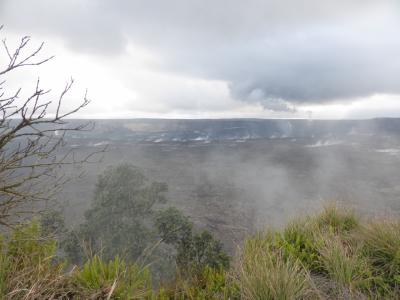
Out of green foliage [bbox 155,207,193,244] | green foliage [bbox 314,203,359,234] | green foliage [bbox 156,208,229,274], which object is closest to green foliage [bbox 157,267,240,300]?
green foliage [bbox 314,203,359,234]

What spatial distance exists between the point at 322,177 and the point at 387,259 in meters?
126

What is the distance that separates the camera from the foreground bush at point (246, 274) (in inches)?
163

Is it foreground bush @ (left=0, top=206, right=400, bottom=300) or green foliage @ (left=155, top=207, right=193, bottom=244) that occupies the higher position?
foreground bush @ (left=0, top=206, right=400, bottom=300)

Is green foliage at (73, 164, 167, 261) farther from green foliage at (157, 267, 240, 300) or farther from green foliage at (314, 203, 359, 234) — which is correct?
green foliage at (157, 267, 240, 300)

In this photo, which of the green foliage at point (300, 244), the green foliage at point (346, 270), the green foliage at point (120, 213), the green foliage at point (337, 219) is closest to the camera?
the green foliage at point (346, 270)

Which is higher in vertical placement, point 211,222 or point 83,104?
point 83,104

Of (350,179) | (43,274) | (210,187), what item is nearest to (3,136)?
(43,274)

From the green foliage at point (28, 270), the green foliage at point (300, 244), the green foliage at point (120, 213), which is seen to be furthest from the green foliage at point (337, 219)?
the green foliage at point (120, 213)

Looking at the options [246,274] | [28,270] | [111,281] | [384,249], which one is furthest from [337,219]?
[28,270]

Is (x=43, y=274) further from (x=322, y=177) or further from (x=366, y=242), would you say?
(x=322, y=177)

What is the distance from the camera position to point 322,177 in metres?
126

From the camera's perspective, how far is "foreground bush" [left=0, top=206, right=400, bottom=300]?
163 inches

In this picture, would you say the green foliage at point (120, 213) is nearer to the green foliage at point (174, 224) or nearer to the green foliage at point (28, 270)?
the green foliage at point (174, 224)

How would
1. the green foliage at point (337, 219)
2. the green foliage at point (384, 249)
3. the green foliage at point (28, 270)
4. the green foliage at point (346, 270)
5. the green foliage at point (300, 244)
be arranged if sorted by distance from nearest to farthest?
the green foliage at point (28, 270) < the green foliage at point (346, 270) < the green foliage at point (384, 249) < the green foliage at point (300, 244) < the green foliage at point (337, 219)
